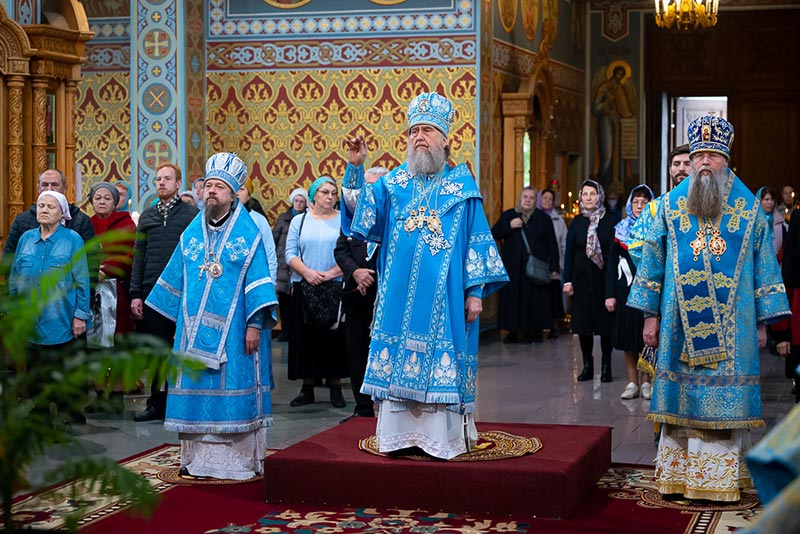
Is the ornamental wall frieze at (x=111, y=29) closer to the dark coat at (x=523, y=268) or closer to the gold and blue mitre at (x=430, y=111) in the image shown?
the dark coat at (x=523, y=268)

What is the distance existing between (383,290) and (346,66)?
25.4 feet

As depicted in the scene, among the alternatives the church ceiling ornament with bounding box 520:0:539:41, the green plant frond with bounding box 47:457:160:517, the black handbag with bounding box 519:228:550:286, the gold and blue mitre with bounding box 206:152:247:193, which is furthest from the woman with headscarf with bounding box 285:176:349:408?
the church ceiling ornament with bounding box 520:0:539:41

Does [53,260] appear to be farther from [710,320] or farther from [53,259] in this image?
[710,320]

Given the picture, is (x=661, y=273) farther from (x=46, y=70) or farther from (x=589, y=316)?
(x=46, y=70)

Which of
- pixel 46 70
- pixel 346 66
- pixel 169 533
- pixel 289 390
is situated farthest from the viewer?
pixel 346 66

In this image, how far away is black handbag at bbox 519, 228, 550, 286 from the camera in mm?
13219

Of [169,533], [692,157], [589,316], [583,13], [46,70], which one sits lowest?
[169,533]

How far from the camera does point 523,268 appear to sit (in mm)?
13328

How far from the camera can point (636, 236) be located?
6.91m

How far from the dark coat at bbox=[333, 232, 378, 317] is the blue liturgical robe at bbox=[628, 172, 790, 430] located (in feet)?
7.53

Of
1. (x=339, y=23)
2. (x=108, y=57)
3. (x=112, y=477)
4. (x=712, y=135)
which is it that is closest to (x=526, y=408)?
(x=712, y=135)

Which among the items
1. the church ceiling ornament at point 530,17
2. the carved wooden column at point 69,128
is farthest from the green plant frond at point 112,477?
the church ceiling ornament at point 530,17

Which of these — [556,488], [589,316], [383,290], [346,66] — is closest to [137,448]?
[383,290]

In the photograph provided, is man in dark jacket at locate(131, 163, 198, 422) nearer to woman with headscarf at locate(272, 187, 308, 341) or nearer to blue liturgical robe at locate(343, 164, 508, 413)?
blue liturgical robe at locate(343, 164, 508, 413)
